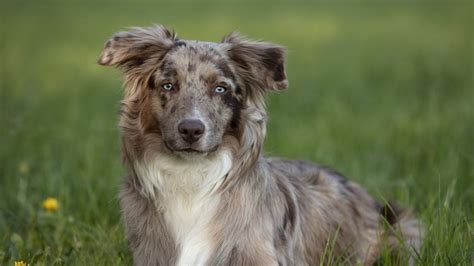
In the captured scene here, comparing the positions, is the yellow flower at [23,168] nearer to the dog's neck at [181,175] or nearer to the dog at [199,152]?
the dog at [199,152]

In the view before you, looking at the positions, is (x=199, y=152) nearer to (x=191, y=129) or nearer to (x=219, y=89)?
(x=191, y=129)

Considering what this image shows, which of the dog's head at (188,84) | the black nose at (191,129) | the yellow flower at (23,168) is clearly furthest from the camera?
the yellow flower at (23,168)

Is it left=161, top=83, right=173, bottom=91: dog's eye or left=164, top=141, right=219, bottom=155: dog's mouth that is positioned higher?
left=161, top=83, right=173, bottom=91: dog's eye

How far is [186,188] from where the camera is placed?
475 cm

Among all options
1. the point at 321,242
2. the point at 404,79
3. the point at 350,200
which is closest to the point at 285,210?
the point at 321,242

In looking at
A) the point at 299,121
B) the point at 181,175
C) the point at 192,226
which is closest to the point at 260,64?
the point at 181,175

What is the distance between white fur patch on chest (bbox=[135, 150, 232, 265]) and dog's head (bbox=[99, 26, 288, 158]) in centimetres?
12

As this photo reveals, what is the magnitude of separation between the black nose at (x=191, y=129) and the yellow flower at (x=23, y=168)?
2.75 meters

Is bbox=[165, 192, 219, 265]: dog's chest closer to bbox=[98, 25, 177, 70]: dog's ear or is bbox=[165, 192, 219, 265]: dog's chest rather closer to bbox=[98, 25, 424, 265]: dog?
bbox=[98, 25, 424, 265]: dog

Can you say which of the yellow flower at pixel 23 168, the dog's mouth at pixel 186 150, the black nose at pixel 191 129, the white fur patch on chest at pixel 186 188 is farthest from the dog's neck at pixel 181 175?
the yellow flower at pixel 23 168

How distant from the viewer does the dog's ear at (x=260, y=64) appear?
4.84 meters

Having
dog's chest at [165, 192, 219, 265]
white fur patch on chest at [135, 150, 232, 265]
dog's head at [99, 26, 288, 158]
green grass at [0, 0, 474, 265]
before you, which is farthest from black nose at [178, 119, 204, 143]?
green grass at [0, 0, 474, 265]

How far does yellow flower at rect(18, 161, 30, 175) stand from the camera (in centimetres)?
681

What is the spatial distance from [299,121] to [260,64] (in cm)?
447
